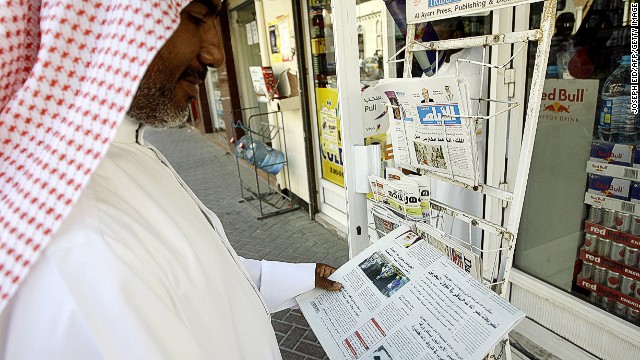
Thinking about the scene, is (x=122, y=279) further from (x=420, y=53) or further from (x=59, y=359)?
(x=420, y=53)

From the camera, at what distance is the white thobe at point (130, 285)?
643 mm

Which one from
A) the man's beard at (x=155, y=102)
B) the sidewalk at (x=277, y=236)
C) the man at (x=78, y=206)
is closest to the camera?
the man at (x=78, y=206)

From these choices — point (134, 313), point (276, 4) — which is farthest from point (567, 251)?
point (276, 4)

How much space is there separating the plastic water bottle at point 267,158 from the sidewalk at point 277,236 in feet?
2.02

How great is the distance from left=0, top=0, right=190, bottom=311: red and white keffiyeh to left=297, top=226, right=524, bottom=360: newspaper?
971mm

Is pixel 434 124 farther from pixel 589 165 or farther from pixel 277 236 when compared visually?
pixel 277 236

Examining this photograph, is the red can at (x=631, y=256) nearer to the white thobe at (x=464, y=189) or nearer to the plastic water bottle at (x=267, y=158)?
the white thobe at (x=464, y=189)

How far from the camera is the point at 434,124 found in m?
1.44

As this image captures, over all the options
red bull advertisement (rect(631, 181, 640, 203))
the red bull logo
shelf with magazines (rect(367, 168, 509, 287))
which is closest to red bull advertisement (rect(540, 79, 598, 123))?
the red bull logo

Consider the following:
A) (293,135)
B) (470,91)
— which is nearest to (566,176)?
(470,91)

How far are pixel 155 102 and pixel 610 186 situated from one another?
2.21m

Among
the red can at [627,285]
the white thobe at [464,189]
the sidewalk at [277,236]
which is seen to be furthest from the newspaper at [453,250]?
the sidewalk at [277,236]

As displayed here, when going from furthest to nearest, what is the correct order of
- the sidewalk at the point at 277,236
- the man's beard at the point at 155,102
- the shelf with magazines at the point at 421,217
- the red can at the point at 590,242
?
the sidewalk at the point at 277,236 → the red can at the point at 590,242 → the shelf with magazines at the point at 421,217 → the man's beard at the point at 155,102

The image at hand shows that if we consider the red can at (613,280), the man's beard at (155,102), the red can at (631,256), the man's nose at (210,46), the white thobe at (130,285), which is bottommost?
the red can at (613,280)
